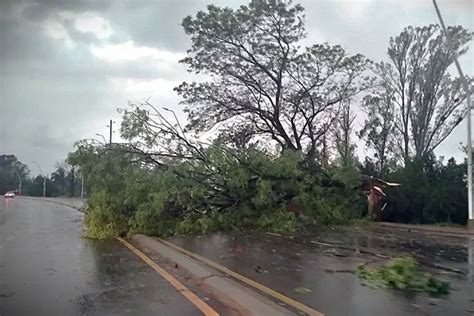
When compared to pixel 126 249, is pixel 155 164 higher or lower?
higher

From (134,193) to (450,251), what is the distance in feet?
28.5

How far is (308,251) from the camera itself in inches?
484

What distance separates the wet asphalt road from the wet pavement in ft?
5.13

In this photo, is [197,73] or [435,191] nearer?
[435,191]

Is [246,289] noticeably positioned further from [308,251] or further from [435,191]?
[435,191]

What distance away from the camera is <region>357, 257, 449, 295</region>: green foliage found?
25.2 feet

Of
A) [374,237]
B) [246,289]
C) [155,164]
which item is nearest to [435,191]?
[374,237]

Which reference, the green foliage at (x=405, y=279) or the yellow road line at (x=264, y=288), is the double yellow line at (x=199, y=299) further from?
the green foliage at (x=405, y=279)

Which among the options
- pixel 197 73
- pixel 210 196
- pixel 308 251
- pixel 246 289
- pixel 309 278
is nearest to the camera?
pixel 246 289

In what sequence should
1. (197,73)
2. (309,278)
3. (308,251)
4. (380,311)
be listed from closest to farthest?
(380,311) < (309,278) < (308,251) < (197,73)

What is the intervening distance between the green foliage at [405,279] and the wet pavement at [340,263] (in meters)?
0.20

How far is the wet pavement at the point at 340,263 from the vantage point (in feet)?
22.1

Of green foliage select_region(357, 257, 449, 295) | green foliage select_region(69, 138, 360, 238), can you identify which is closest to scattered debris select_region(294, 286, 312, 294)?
green foliage select_region(357, 257, 449, 295)

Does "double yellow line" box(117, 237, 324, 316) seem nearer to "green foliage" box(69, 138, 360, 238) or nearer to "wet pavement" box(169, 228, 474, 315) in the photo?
"wet pavement" box(169, 228, 474, 315)
